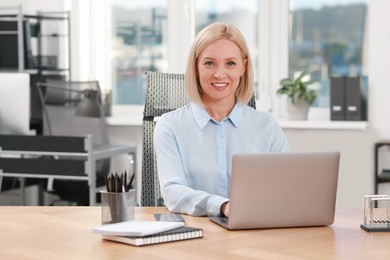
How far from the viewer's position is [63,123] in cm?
506

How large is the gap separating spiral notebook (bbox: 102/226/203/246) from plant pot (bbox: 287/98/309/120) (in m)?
3.21

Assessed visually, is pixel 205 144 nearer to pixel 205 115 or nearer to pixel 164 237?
pixel 205 115

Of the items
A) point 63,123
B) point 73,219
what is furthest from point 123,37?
point 73,219

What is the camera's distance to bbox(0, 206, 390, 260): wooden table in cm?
180

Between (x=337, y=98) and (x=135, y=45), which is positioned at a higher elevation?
(x=135, y=45)

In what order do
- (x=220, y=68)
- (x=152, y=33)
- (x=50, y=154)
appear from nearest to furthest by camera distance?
(x=220, y=68)
(x=50, y=154)
(x=152, y=33)

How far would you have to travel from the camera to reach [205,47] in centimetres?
255

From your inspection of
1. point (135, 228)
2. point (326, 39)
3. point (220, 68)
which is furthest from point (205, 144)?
point (326, 39)

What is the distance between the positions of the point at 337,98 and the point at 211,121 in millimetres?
2513

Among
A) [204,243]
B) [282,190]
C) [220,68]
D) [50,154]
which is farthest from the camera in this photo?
[50,154]

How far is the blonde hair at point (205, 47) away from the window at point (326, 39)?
2677 mm

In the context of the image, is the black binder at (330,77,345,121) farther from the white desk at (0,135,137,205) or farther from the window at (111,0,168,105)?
the white desk at (0,135,137,205)

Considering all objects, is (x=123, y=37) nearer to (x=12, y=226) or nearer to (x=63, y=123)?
(x=63, y=123)

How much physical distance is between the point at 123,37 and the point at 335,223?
154 inches
